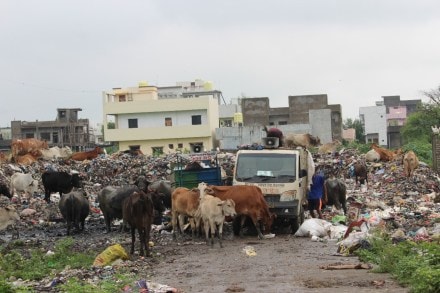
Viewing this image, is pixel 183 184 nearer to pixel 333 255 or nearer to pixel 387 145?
pixel 333 255

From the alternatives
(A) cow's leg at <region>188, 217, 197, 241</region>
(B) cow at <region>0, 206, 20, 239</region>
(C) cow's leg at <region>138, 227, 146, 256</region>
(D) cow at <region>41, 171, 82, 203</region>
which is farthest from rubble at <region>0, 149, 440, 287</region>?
(C) cow's leg at <region>138, 227, 146, 256</region>

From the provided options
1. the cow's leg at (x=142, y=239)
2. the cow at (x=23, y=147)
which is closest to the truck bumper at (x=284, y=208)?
the cow's leg at (x=142, y=239)

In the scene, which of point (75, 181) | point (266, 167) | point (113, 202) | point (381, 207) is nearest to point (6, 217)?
point (113, 202)

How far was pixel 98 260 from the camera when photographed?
523 inches

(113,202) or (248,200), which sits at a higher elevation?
(248,200)

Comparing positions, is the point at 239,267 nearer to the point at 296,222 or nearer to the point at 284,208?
the point at 284,208

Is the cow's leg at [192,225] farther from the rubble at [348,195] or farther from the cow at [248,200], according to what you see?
the cow at [248,200]

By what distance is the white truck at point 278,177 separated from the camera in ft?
58.4

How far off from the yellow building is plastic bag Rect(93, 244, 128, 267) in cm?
4562

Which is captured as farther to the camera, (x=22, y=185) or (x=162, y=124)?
(x=162, y=124)

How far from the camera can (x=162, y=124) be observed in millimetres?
60406

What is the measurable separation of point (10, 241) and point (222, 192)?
5.61m

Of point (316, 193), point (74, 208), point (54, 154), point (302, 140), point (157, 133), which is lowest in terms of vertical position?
point (74, 208)

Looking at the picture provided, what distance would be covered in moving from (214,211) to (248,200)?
1052 mm
